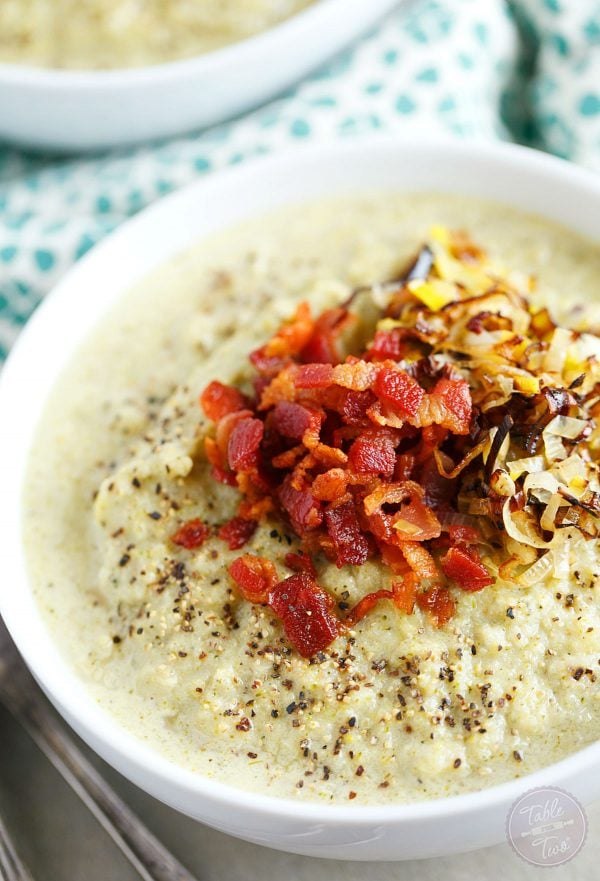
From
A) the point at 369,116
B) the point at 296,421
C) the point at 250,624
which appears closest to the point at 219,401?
the point at 296,421

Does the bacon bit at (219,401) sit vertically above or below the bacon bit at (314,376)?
below

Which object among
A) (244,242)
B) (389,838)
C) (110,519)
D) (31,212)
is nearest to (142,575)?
(110,519)

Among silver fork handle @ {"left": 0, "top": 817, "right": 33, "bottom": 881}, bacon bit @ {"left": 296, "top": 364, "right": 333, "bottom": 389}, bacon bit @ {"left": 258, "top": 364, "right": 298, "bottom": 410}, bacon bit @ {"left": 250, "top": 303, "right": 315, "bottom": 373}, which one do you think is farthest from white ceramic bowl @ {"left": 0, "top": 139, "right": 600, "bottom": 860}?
bacon bit @ {"left": 296, "top": 364, "right": 333, "bottom": 389}

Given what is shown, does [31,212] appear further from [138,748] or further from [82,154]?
[138,748]

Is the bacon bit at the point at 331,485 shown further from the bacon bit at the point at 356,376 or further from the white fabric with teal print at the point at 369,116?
the white fabric with teal print at the point at 369,116

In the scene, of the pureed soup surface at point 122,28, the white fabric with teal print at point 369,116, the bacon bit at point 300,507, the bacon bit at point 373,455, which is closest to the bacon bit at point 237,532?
the bacon bit at point 300,507

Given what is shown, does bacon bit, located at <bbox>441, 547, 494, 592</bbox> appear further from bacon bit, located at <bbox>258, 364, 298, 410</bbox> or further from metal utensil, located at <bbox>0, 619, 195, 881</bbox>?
metal utensil, located at <bbox>0, 619, 195, 881</bbox>

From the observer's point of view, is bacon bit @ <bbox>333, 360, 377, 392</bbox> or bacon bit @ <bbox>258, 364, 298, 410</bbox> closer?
bacon bit @ <bbox>333, 360, 377, 392</bbox>
